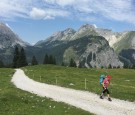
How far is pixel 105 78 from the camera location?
1608 inches

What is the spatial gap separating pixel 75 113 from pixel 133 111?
5.94 metres

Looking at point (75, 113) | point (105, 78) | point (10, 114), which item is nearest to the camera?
point (10, 114)

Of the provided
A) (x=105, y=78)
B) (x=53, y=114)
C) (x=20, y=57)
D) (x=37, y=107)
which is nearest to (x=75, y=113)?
(x=53, y=114)

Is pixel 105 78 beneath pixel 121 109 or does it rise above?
above

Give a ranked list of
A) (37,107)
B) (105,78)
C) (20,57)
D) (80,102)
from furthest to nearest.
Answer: (20,57), (105,78), (80,102), (37,107)

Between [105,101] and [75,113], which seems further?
[105,101]

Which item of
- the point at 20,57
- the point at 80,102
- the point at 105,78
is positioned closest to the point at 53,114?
the point at 80,102

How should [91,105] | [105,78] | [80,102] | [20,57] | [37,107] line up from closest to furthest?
[37,107] → [91,105] → [80,102] → [105,78] → [20,57]

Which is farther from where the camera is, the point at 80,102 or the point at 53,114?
the point at 80,102

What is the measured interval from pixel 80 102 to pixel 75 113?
26.9 feet

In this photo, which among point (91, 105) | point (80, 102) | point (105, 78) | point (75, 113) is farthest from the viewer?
point (105, 78)

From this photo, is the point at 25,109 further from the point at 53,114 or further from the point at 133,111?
the point at 133,111

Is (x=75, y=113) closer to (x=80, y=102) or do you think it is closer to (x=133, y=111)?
(x=133, y=111)

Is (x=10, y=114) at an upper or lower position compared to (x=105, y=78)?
lower
